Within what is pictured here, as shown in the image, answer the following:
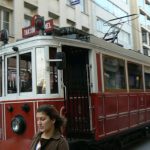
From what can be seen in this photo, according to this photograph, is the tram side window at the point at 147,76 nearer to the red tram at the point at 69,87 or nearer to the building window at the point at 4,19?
the red tram at the point at 69,87

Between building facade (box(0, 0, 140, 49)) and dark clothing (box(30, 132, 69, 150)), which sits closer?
dark clothing (box(30, 132, 69, 150))

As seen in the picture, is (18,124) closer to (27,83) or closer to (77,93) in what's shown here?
(27,83)

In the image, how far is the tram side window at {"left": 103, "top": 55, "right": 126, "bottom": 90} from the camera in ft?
31.3

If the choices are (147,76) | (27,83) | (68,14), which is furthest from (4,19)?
(27,83)

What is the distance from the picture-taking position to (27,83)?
27.1 feet

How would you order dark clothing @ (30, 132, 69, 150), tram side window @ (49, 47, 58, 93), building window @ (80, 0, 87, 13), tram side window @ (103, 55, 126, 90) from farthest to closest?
building window @ (80, 0, 87, 13) → tram side window @ (103, 55, 126, 90) → tram side window @ (49, 47, 58, 93) → dark clothing @ (30, 132, 69, 150)

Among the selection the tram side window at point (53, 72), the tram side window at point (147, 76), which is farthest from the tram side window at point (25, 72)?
the tram side window at point (147, 76)

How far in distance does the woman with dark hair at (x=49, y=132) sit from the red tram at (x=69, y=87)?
3.97m

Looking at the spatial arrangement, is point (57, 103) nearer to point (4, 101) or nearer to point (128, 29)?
point (4, 101)

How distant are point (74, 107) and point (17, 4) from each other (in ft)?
47.5

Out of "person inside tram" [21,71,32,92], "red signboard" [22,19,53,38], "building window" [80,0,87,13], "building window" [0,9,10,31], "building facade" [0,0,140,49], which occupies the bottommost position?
"person inside tram" [21,71,32,92]

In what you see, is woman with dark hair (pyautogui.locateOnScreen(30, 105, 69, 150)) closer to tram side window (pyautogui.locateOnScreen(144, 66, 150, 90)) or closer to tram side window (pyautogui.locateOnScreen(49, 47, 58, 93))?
tram side window (pyautogui.locateOnScreen(49, 47, 58, 93))

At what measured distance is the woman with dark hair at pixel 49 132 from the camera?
3.49 meters

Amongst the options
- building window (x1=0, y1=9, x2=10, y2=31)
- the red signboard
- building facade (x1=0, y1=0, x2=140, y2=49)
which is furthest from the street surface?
building window (x1=0, y1=9, x2=10, y2=31)
